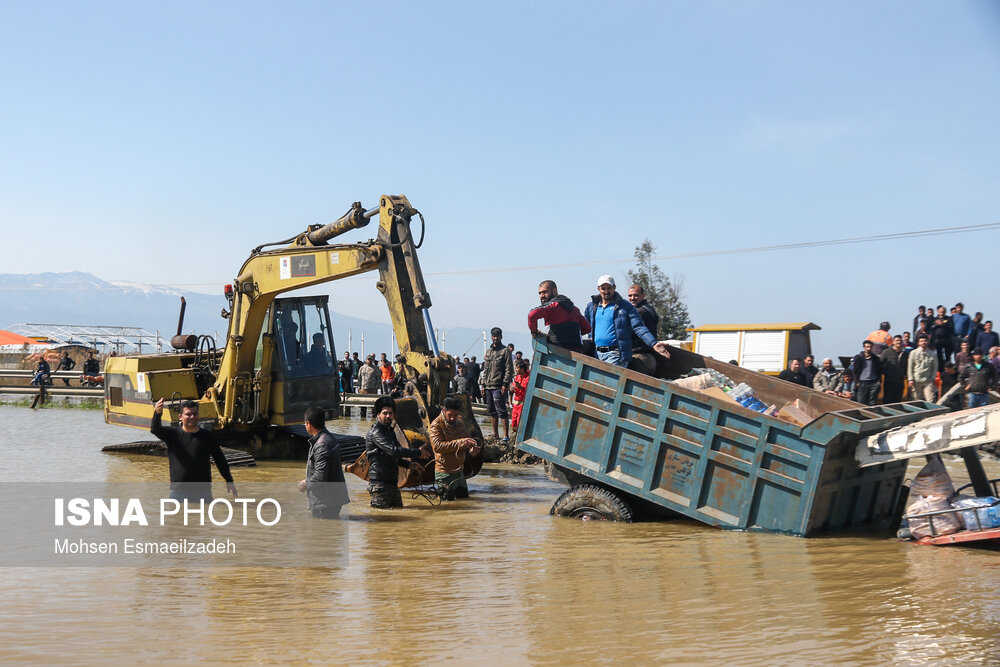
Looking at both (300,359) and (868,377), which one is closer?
(300,359)

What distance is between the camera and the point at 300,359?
1459cm

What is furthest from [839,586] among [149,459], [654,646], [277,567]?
[149,459]

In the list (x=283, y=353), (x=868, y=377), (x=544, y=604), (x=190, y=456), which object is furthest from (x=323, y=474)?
(x=868, y=377)

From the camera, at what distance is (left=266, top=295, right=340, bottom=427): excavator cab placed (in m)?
14.3

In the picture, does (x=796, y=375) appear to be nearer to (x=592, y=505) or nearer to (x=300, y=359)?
(x=592, y=505)

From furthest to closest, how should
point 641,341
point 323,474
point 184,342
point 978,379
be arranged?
point 184,342 < point 978,379 < point 641,341 < point 323,474

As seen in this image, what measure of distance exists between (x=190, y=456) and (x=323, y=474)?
54.7 inches

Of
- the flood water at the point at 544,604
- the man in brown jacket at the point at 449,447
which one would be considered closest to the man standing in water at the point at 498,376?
the man in brown jacket at the point at 449,447

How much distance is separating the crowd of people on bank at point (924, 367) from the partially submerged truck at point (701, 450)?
5505 millimetres

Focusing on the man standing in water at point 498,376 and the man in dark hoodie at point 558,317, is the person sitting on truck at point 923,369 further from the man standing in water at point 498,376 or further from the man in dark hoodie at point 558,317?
the man in dark hoodie at point 558,317

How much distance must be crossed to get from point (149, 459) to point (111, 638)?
1043 cm

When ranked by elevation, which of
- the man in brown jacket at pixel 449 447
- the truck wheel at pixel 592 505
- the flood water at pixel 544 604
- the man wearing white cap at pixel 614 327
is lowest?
the flood water at pixel 544 604

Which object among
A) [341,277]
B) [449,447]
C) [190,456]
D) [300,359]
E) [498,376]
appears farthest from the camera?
[498,376]

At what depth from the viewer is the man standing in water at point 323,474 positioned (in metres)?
9.11
